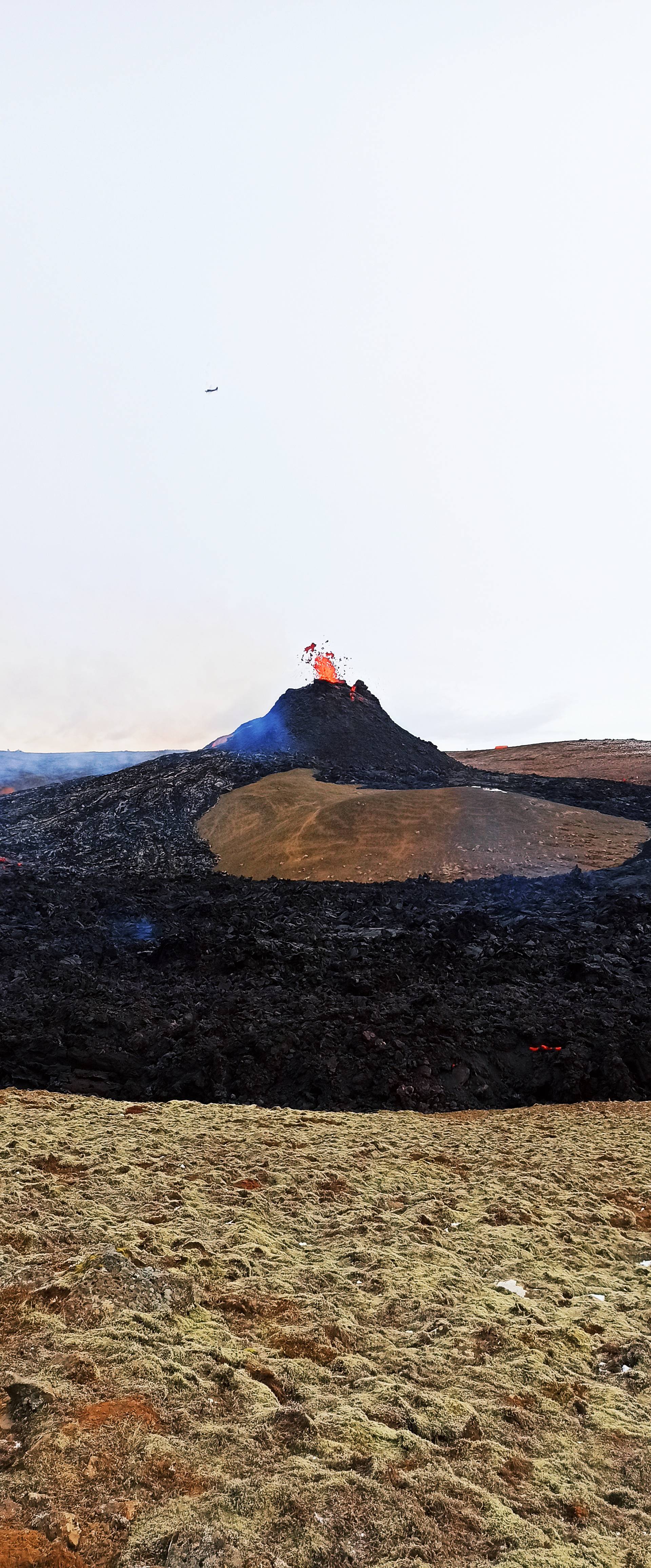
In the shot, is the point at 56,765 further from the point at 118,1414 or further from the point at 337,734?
the point at 118,1414

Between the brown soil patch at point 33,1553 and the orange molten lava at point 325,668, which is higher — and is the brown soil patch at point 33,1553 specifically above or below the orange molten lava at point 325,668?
below

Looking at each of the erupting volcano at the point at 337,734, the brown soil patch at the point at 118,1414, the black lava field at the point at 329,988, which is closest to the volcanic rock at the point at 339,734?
the erupting volcano at the point at 337,734

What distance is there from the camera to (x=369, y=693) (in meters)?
46.0

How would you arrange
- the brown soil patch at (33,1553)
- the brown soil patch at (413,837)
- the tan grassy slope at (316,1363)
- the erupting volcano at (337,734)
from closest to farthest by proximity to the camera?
the brown soil patch at (33,1553) < the tan grassy slope at (316,1363) < the brown soil patch at (413,837) < the erupting volcano at (337,734)

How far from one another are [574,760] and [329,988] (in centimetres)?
4587

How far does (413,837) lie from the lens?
930 inches

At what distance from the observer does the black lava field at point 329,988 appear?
9812 mm

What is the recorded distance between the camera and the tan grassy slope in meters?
2.52

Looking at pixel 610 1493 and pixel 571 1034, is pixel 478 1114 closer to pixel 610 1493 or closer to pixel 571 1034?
pixel 571 1034

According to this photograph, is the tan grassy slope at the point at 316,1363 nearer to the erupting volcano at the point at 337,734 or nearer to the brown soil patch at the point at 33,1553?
the brown soil patch at the point at 33,1553

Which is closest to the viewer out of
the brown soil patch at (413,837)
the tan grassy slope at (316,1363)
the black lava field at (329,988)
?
the tan grassy slope at (316,1363)

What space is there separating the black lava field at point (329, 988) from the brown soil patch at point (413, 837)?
139 cm

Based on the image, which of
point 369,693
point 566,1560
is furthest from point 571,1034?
point 369,693

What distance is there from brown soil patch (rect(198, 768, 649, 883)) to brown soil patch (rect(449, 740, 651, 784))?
737 inches
